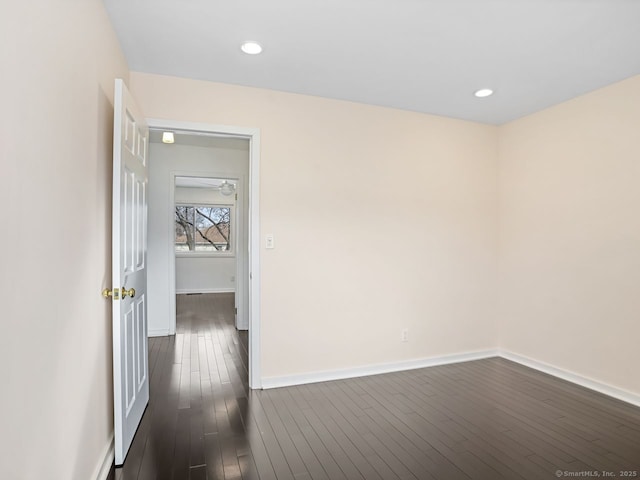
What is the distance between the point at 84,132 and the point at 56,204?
1.67ft

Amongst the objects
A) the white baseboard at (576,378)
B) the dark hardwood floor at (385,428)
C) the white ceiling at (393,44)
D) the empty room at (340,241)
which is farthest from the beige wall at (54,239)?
the white baseboard at (576,378)

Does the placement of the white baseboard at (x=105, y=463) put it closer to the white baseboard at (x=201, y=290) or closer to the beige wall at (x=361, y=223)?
the beige wall at (x=361, y=223)

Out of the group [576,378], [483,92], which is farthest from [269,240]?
[576,378]

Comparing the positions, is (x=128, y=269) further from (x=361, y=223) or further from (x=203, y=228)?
(x=203, y=228)

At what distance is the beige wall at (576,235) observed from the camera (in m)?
2.92

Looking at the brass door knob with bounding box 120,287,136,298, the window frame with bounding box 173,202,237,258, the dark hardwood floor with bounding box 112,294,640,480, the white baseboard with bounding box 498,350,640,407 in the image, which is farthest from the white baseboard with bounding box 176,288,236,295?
the brass door knob with bounding box 120,287,136,298

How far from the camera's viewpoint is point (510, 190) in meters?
3.96

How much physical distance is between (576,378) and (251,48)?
12.5ft

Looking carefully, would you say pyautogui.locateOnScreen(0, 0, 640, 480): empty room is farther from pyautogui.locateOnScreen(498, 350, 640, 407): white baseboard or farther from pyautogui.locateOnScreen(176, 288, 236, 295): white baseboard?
pyautogui.locateOnScreen(176, 288, 236, 295): white baseboard

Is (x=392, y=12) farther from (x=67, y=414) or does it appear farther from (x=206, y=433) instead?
(x=206, y=433)

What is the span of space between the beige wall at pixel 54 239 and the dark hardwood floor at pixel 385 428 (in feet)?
2.10

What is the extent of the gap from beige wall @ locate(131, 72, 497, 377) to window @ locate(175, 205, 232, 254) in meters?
5.98

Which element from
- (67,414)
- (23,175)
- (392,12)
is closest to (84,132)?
(23,175)

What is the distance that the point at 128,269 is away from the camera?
222cm
